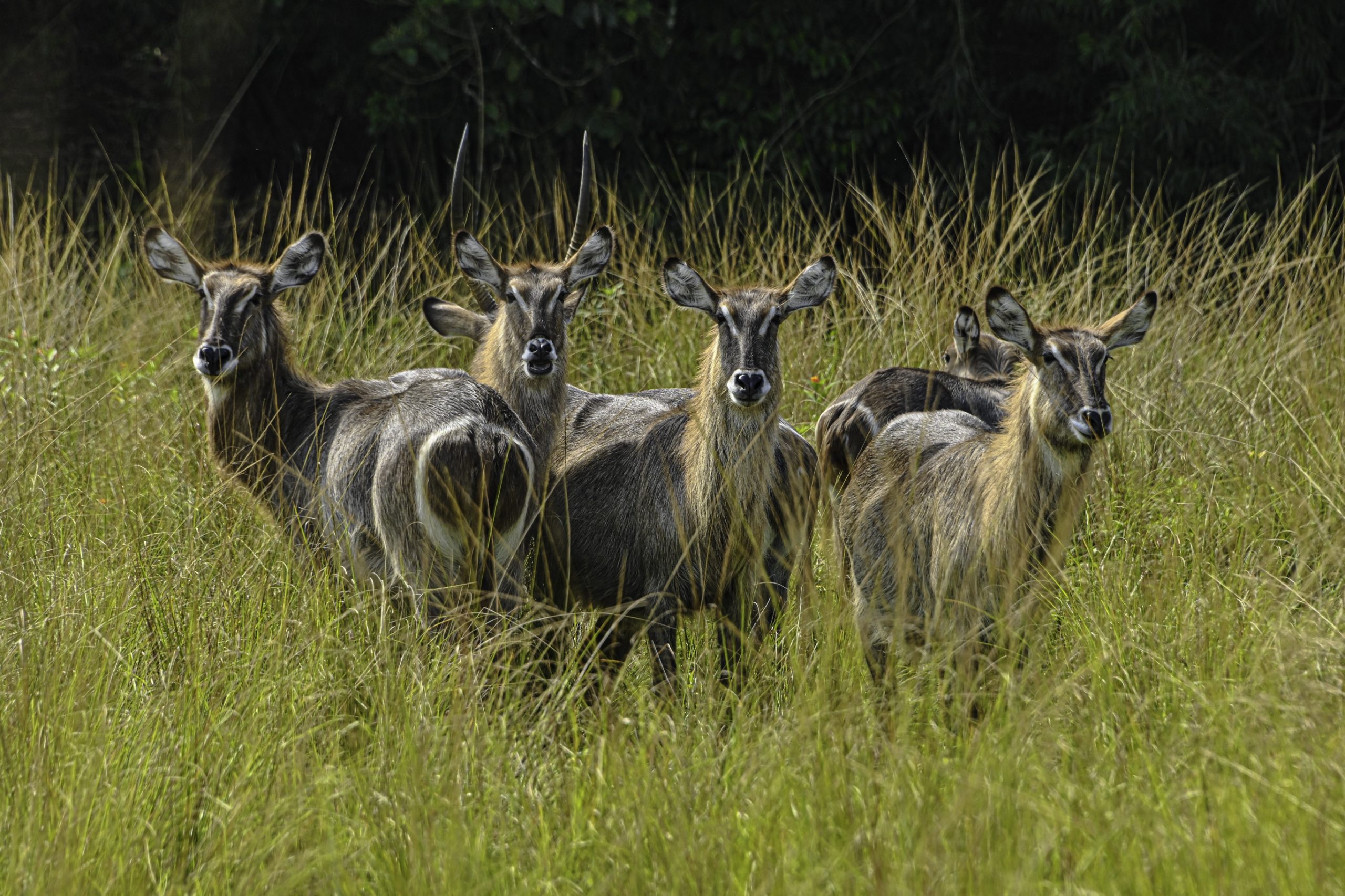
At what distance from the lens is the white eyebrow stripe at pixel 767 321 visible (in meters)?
4.27

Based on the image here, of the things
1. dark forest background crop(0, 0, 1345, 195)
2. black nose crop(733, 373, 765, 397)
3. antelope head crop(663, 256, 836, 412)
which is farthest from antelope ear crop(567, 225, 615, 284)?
dark forest background crop(0, 0, 1345, 195)

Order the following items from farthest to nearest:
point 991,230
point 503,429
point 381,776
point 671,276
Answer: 1. point 991,230
2. point 671,276
3. point 503,429
4. point 381,776

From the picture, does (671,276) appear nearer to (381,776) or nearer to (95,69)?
(381,776)

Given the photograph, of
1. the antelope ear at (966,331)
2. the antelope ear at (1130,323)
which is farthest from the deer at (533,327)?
the antelope ear at (1130,323)

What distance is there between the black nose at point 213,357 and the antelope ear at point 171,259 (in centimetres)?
42

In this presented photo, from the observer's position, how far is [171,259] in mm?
4945

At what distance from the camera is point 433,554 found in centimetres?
406

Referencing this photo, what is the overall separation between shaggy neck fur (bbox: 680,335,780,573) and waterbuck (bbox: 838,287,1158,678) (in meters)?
0.35

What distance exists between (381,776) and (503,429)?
1367mm

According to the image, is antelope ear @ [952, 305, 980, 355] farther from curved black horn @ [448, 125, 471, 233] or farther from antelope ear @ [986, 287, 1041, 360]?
curved black horn @ [448, 125, 471, 233]

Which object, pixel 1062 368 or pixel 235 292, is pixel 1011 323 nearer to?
pixel 1062 368

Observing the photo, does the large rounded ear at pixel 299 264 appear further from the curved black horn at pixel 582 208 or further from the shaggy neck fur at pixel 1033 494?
the shaggy neck fur at pixel 1033 494

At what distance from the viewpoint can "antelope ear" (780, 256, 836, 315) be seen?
4422mm

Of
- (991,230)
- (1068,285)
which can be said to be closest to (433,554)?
(991,230)
